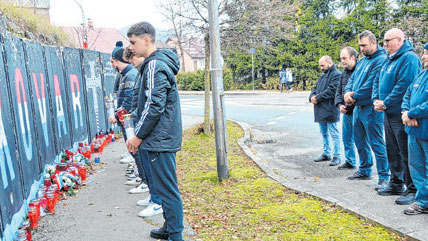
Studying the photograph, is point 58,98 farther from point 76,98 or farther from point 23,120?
point 23,120

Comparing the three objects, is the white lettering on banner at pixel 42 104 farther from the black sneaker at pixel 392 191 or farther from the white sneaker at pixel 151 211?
the black sneaker at pixel 392 191

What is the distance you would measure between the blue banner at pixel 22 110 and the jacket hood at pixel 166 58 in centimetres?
222

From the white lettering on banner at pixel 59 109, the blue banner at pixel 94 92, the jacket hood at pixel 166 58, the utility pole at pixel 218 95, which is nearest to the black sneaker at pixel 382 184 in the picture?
the utility pole at pixel 218 95

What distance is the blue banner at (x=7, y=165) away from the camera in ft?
13.8

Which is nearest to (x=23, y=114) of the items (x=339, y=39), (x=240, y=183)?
(x=240, y=183)

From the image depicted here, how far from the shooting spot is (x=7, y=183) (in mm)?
4371

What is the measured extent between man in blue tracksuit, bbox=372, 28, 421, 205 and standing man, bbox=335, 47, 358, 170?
132cm

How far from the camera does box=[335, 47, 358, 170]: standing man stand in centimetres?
652

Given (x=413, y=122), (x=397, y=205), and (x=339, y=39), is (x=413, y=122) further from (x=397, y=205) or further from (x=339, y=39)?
(x=339, y=39)

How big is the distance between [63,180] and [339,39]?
88.0 feet

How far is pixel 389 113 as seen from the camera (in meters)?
5.00

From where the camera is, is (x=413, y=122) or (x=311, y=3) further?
(x=311, y=3)

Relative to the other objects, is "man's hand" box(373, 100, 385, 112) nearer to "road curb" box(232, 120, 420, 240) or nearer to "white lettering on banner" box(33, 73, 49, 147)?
"road curb" box(232, 120, 420, 240)

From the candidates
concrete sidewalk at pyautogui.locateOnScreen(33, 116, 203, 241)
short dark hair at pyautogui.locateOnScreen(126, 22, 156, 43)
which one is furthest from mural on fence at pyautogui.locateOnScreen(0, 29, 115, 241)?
short dark hair at pyautogui.locateOnScreen(126, 22, 156, 43)
